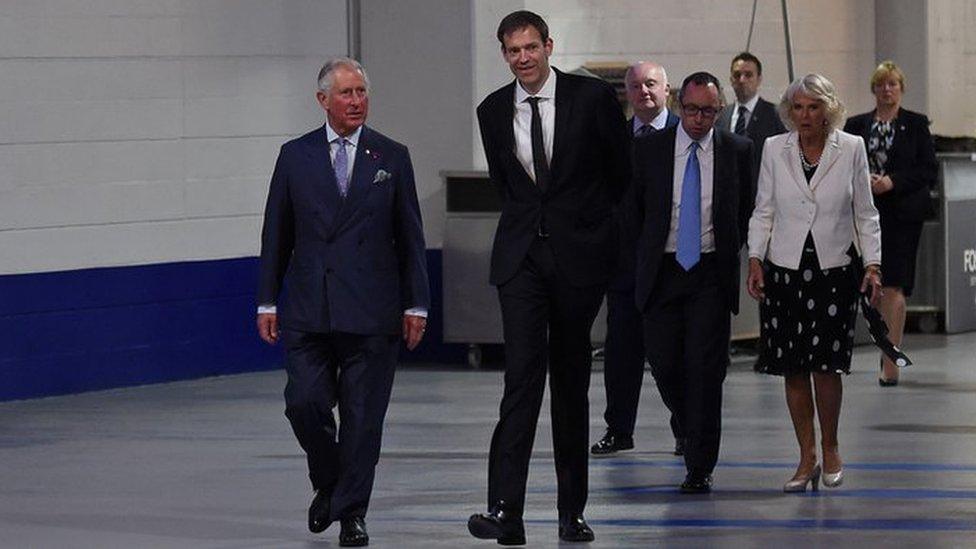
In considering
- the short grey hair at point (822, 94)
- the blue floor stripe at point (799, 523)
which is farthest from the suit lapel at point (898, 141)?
the blue floor stripe at point (799, 523)

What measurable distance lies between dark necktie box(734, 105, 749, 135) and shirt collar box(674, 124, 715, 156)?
12.9 ft

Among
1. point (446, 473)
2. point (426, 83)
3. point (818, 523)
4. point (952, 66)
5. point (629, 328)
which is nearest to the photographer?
point (818, 523)

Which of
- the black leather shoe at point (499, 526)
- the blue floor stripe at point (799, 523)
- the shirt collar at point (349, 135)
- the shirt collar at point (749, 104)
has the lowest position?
the blue floor stripe at point (799, 523)

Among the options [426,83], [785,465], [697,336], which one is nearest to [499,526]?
[697,336]

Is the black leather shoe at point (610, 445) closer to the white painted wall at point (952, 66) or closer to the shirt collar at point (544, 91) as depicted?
the shirt collar at point (544, 91)

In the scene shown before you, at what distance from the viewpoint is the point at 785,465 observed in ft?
35.2

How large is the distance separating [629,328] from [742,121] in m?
3.41

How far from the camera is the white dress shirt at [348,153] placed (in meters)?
8.84

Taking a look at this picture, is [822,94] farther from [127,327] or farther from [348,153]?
[127,327]

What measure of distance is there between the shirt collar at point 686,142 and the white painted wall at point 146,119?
15.6ft

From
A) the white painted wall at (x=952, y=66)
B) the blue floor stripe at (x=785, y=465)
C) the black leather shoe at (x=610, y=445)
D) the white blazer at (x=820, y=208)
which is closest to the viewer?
the white blazer at (x=820, y=208)

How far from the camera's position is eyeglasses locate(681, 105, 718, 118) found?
10.0 metres

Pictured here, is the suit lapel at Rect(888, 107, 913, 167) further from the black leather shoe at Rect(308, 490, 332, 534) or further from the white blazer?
the black leather shoe at Rect(308, 490, 332, 534)

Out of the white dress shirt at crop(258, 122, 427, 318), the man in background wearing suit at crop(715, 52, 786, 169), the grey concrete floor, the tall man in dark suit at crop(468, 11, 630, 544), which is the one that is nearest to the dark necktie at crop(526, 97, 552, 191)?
the tall man in dark suit at crop(468, 11, 630, 544)
